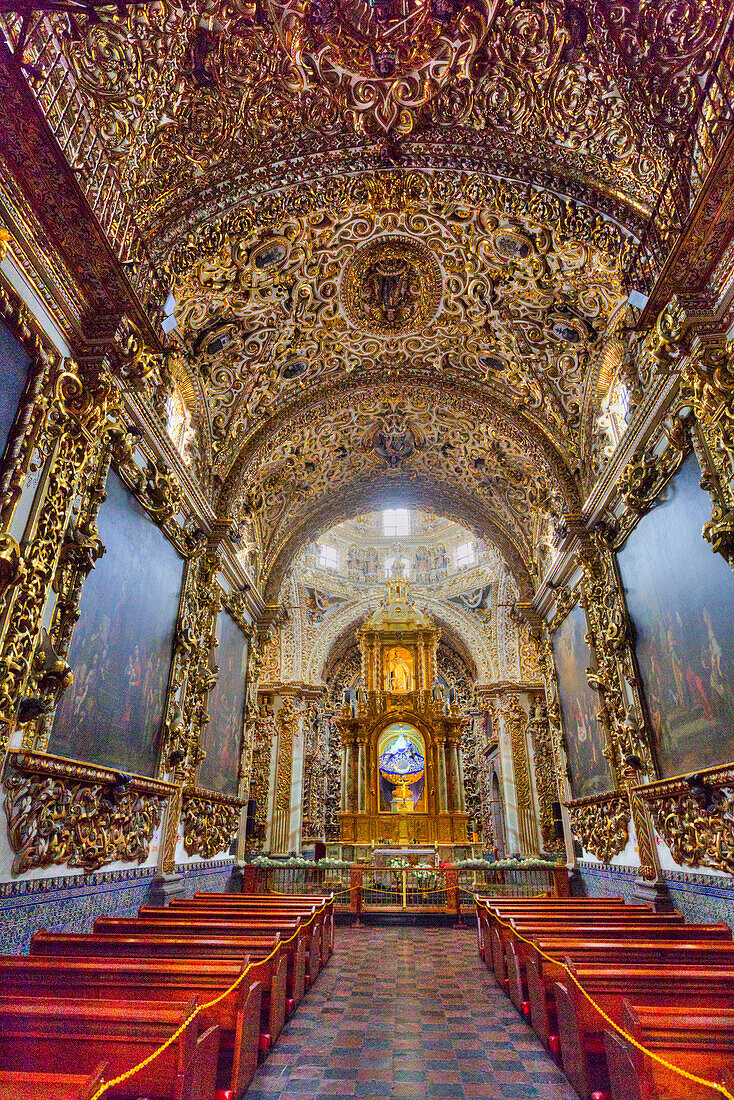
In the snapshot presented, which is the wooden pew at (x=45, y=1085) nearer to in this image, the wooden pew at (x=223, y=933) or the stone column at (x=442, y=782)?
the wooden pew at (x=223, y=933)

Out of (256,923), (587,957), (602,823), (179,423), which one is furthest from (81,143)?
(602,823)

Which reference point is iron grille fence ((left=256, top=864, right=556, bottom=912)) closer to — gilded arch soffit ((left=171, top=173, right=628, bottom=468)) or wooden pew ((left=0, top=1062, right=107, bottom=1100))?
gilded arch soffit ((left=171, top=173, right=628, bottom=468))

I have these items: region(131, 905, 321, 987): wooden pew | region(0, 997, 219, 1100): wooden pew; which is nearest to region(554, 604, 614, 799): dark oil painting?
region(131, 905, 321, 987): wooden pew

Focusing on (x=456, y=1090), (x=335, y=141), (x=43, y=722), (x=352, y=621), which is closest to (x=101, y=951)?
(x=43, y=722)

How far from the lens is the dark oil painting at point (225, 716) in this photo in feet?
33.1

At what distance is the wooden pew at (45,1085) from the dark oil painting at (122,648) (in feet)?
13.0

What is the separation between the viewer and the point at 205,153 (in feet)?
23.2

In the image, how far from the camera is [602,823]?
939 cm

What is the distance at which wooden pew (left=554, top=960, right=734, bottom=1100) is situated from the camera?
131 inches

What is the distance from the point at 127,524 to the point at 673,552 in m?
6.83

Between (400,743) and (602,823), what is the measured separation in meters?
14.4

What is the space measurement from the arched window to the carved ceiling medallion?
330cm

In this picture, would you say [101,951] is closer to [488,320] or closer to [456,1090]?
[456,1090]

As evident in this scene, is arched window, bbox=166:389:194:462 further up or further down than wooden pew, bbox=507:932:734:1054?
further up
